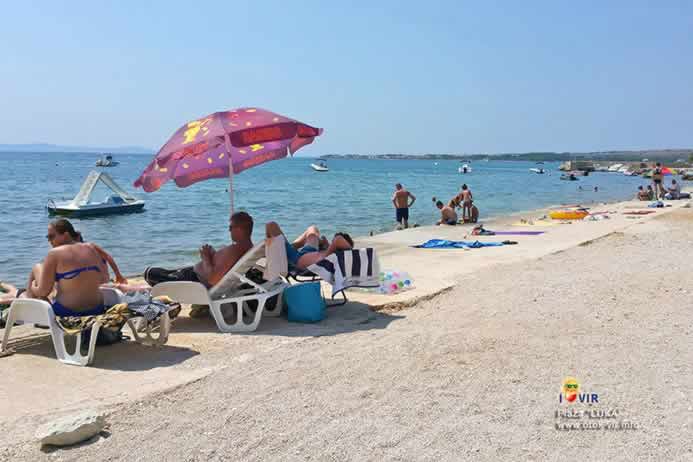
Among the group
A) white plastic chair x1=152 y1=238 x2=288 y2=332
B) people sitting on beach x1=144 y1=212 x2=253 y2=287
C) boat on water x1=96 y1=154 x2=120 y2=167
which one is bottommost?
white plastic chair x1=152 y1=238 x2=288 y2=332

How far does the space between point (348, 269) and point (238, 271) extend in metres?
1.03

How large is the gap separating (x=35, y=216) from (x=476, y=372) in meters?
23.1

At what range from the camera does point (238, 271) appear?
5586mm

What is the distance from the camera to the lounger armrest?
5.48 m

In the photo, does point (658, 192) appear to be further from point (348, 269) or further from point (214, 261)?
point (214, 261)

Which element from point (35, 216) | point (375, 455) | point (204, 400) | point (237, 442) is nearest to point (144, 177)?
point (204, 400)

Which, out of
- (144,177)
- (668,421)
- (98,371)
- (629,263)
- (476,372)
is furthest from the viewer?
(629,263)

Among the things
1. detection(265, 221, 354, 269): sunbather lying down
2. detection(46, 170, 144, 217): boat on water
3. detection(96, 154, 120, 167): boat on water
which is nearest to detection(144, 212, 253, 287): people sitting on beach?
detection(265, 221, 354, 269): sunbather lying down

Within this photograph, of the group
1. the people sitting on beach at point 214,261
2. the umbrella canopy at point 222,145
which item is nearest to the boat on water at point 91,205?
the umbrella canopy at point 222,145

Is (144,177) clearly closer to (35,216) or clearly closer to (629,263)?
(629,263)

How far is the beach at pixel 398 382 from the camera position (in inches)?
121

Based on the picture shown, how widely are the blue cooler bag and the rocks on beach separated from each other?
2.63 m

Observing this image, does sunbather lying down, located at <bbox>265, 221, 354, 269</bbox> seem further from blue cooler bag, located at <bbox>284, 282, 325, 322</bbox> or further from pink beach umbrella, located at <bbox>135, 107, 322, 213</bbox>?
pink beach umbrella, located at <bbox>135, 107, 322, 213</bbox>

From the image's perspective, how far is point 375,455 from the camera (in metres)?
2.96
